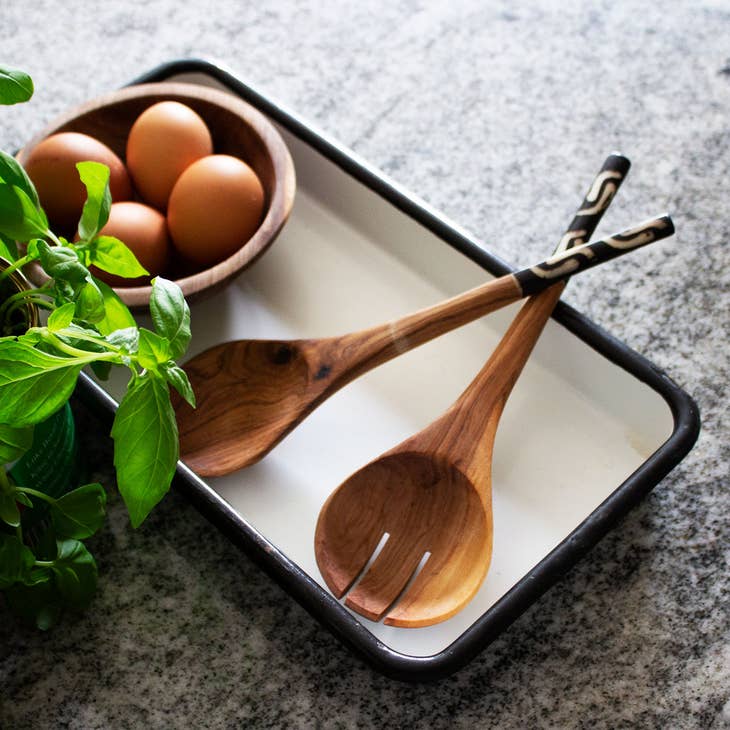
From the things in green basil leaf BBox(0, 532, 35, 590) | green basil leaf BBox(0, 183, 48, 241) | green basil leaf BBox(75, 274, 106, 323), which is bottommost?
green basil leaf BBox(0, 532, 35, 590)

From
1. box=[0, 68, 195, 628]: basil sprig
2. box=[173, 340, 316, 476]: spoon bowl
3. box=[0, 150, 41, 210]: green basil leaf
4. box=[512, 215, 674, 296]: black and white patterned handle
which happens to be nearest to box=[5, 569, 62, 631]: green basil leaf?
box=[0, 68, 195, 628]: basil sprig

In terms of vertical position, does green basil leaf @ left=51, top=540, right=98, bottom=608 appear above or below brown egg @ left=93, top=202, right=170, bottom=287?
below

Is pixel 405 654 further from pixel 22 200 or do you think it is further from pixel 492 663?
pixel 22 200

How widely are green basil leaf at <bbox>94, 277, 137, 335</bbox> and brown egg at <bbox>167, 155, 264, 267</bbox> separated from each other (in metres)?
0.17

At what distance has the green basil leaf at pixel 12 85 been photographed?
48 cm

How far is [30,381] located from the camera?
453 millimetres

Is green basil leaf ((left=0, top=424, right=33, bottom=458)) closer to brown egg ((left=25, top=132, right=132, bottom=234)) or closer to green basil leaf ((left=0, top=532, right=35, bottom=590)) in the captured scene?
green basil leaf ((left=0, top=532, right=35, bottom=590))

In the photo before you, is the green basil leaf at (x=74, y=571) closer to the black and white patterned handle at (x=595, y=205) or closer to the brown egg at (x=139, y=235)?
the brown egg at (x=139, y=235)

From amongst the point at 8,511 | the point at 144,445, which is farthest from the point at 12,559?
the point at 144,445

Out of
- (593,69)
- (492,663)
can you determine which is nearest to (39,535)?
(492,663)

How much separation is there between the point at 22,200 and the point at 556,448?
0.39m

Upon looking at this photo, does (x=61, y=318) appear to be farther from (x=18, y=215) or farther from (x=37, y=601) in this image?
(x=37, y=601)

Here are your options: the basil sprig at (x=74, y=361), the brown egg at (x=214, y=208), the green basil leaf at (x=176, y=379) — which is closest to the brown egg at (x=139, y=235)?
the brown egg at (x=214, y=208)

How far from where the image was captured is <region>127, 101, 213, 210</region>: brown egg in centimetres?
74
